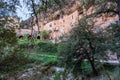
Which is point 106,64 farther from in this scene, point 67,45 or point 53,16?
point 53,16

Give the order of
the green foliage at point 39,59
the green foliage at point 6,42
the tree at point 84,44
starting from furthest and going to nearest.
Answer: the tree at point 84,44 → the green foliage at point 39,59 → the green foliage at point 6,42

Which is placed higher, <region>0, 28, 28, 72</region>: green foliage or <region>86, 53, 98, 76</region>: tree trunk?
<region>0, 28, 28, 72</region>: green foliage

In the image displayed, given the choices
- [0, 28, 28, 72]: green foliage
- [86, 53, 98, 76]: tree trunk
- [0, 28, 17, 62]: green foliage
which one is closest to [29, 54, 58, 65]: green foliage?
[0, 28, 28, 72]: green foliage

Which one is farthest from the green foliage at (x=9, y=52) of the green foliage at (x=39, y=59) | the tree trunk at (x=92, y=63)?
the tree trunk at (x=92, y=63)

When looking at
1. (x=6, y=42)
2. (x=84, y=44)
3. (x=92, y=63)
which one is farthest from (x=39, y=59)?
(x=6, y=42)

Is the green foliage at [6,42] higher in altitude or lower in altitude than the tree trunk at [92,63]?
higher

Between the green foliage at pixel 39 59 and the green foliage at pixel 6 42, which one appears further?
the green foliage at pixel 39 59

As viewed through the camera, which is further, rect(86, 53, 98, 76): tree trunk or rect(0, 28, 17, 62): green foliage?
rect(86, 53, 98, 76): tree trunk

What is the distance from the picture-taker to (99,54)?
45.1 feet

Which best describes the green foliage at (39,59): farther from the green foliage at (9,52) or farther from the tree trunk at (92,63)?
the tree trunk at (92,63)

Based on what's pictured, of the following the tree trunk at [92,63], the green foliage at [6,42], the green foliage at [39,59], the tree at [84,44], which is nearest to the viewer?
the green foliage at [6,42]

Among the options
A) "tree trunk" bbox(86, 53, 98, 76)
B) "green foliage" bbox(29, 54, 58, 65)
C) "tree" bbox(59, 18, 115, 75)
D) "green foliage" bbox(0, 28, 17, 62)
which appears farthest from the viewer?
"tree trunk" bbox(86, 53, 98, 76)

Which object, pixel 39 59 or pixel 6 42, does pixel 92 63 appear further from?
pixel 6 42

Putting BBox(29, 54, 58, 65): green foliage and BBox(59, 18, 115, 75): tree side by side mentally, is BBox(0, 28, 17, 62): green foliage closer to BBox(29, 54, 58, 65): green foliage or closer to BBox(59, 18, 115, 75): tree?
BBox(29, 54, 58, 65): green foliage
